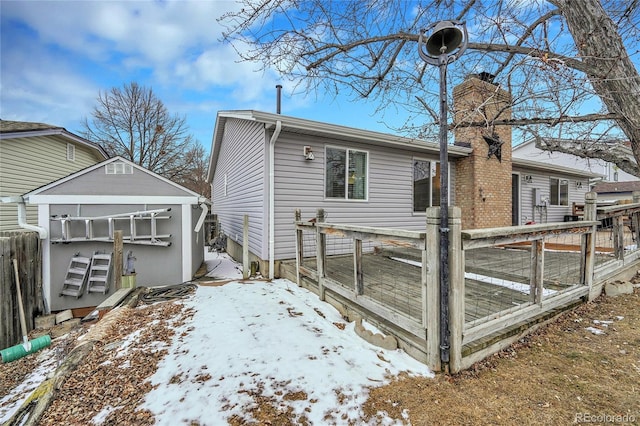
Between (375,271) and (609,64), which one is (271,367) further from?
(609,64)

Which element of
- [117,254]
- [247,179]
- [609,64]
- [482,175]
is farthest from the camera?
[482,175]

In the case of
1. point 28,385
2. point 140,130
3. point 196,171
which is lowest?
point 28,385

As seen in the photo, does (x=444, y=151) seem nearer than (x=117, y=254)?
Yes

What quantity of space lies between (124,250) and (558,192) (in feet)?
49.8

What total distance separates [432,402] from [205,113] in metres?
20.4

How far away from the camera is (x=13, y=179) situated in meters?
9.03

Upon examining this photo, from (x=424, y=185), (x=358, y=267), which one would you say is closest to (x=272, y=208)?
(x=358, y=267)

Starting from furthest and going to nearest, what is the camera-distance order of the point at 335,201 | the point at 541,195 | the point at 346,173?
the point at 541,195
the point at 346,173
the point at 335,201

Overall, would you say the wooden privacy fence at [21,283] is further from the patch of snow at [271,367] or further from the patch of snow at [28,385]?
the patch of snow at [271,367]

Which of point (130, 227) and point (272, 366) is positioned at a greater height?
point (130, 227)

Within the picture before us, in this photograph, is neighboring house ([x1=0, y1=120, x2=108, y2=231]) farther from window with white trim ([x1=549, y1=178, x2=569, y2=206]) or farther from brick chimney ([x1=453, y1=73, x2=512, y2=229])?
window with white trim ([x1=549, y1=178, x2=569, y2=206])

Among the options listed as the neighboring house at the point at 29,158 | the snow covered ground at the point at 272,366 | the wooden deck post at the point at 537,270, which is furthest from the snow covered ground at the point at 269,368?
the neighboring house at the point at 29,158

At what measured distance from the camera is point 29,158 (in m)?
9.57

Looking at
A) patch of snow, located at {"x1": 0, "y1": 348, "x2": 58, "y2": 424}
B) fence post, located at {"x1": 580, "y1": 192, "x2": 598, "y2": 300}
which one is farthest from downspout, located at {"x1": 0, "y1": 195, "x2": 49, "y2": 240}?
fence post, located at {"x1": 580, "y1": 192, "x2": 598, "y2": 300}
